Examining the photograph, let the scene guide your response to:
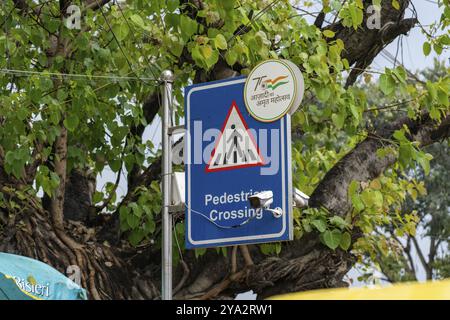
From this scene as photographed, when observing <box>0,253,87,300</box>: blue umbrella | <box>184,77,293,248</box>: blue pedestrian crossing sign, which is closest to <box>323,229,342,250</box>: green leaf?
<box>184,77,293,248</box>: blue pedestrian crossing sign

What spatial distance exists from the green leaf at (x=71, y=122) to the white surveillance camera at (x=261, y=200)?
2.24m

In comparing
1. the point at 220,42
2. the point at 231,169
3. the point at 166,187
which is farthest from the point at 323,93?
the point at 166,187

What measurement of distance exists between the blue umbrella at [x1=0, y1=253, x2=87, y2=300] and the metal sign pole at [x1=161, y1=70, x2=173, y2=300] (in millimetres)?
620

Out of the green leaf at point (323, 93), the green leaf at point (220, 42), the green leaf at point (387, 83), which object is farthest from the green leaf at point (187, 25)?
the green leaf at point (387, 83)

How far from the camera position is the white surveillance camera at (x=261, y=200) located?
315 inches

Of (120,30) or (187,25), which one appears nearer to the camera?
(187,25)

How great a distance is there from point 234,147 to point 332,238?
1589mm

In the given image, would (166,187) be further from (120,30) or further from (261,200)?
(120,30)

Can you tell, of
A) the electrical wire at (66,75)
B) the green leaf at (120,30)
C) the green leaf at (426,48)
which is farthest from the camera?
the green leaf at (426,48)

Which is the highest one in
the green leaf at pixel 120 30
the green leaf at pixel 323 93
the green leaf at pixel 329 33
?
the green leaf at pixel 120 30

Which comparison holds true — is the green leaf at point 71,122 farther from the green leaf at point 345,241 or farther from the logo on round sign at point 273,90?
the green leaf at point 345,241

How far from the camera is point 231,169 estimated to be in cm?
835

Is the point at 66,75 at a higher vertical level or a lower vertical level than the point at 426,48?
lower
